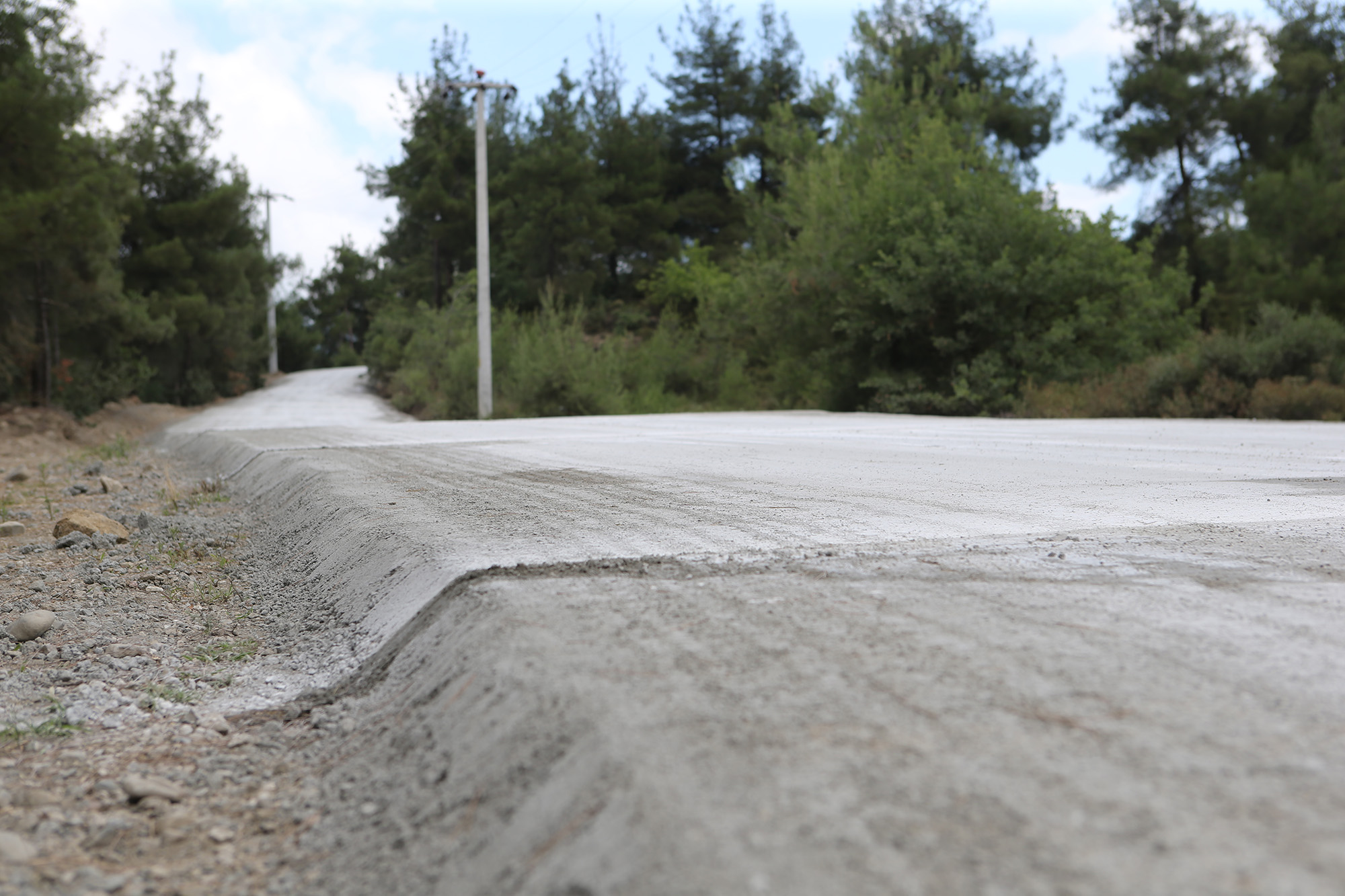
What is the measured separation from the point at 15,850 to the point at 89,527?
288cm

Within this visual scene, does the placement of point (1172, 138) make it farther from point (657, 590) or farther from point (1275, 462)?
point (657, 590)

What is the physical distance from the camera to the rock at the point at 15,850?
1.30 meters

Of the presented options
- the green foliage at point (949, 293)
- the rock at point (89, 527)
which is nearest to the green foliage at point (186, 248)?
the green foliage at point (949, 293)

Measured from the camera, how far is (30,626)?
2424 millimetres

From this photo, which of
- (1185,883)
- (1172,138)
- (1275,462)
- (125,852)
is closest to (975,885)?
(1185,883)

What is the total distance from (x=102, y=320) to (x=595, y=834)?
18.6 m

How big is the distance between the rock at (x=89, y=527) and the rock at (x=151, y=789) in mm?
2578

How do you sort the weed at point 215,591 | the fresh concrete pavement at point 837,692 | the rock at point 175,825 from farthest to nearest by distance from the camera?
the weed at point 215,591 → the rock at point 175,825 → the fresh concrete pavement at point 837,692

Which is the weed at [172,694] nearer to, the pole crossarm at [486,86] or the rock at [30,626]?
the rock at [30,626]

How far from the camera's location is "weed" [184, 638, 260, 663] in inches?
90.4

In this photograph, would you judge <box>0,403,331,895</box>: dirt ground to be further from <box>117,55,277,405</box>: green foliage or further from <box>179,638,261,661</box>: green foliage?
<box>117,55,277,405</box>: green foliage

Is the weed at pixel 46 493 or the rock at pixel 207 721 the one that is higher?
the weed at pixel 46 493

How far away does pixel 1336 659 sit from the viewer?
4.40 feet

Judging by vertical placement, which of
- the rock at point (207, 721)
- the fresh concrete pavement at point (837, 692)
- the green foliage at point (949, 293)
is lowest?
the rock at point (207, 721)
